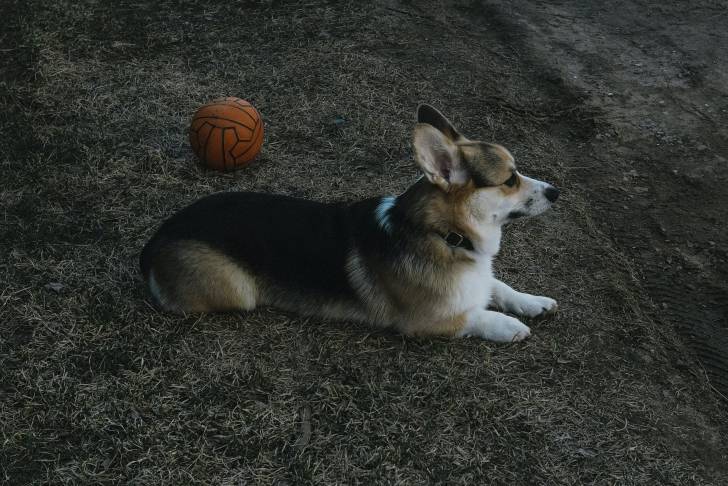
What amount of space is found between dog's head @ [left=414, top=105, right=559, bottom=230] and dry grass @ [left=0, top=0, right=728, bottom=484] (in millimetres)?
724

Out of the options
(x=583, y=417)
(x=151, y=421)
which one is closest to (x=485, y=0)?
(x=583, y=417)

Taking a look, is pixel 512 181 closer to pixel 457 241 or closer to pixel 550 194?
pixel 550 194

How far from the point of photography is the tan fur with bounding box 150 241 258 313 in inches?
129

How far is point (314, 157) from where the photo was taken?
4996 millimetres

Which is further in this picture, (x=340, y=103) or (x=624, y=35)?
(x=624, y=35)

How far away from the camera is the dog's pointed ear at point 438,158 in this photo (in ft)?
9.67

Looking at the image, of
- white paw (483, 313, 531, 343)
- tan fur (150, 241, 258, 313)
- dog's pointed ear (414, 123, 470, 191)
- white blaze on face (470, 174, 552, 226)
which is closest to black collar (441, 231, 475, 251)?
white blaze on face (470, 174, 552, 226)

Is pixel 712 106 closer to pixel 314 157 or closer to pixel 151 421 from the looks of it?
pixel 314 157

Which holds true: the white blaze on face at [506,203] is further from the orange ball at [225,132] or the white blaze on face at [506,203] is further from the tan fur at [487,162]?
the orange ball at [225,132]

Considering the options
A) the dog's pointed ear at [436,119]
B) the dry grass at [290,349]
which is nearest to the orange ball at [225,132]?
the dry grass at [290,349]

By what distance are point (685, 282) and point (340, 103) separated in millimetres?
3032

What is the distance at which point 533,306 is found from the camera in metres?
3.62

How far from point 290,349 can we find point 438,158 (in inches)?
48.5

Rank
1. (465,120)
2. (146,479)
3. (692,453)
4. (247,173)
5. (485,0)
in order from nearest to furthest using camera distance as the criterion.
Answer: (146,479) < (692,453) < (247,173) < (465,120) < (485,0)
